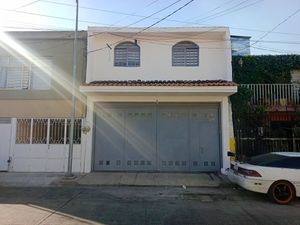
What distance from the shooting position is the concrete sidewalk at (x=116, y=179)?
10.9 metres

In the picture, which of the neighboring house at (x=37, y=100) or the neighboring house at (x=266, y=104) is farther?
the neighboring house at (x=266, y=104)

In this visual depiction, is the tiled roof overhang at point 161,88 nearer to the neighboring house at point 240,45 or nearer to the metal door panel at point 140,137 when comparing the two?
A: the metal door panel at point 140,137

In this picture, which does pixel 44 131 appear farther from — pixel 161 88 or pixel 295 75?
pixel 295 75

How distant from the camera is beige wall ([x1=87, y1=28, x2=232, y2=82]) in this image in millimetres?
13906

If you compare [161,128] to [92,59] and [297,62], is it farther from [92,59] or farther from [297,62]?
[297,62]

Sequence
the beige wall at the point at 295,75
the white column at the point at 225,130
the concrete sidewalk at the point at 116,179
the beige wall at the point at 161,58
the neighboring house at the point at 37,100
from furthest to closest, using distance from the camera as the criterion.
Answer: the beige wall at the point at 295,75 < the beige wall at the point at 161,58 < the neighboring house at the point at 37,100 < the white column at the point at 225,130 < the concrete sidewalk at the point at 116,179

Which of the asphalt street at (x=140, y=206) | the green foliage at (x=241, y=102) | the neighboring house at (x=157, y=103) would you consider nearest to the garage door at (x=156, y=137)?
the neighboring house at (x=157, y=103)

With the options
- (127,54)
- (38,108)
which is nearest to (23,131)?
(38,108)

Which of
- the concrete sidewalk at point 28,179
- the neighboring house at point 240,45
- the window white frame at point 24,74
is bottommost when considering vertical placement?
the concrete sidewalk at point 28,179

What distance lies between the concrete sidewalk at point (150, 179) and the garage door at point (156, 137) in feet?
2.06

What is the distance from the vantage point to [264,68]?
15.7m

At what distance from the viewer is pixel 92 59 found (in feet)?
45.5

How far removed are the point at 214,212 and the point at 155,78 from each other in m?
7.57

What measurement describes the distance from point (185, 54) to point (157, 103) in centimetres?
265
